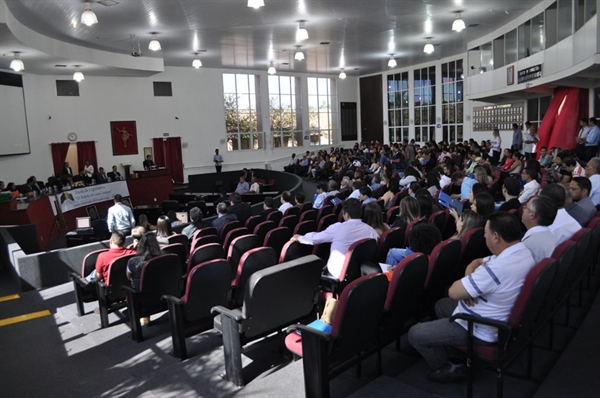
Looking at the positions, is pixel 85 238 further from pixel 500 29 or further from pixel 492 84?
pixel 500 29

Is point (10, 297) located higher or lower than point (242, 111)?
lower

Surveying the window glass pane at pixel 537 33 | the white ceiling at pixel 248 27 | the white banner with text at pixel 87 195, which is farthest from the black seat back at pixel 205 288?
the window glass pane at pixel 537 33

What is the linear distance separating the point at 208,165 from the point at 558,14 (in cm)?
1476

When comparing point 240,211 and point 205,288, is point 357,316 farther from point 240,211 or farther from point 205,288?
point 240,211

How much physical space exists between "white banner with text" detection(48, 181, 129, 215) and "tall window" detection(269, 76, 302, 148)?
33.6 feet

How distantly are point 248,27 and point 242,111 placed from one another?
959cm

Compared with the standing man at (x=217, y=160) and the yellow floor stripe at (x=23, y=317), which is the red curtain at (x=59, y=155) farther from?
the yellow floor stripe at (x=23, y=317)

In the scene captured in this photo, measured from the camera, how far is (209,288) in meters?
3.86

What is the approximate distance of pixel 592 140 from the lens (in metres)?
9.59

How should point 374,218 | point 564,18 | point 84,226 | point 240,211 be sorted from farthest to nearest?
point 564,18 → point 84,226 → point 240,211 → point 374,218

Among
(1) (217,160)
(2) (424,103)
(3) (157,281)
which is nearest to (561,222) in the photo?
(3) (157,281)

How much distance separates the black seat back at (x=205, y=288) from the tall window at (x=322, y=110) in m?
21.6

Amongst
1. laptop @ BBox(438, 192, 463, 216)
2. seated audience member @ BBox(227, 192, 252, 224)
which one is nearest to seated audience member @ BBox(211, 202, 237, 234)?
seated audience member @ BBox(227, 192, 252, 224)

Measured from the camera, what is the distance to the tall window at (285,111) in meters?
23.4
